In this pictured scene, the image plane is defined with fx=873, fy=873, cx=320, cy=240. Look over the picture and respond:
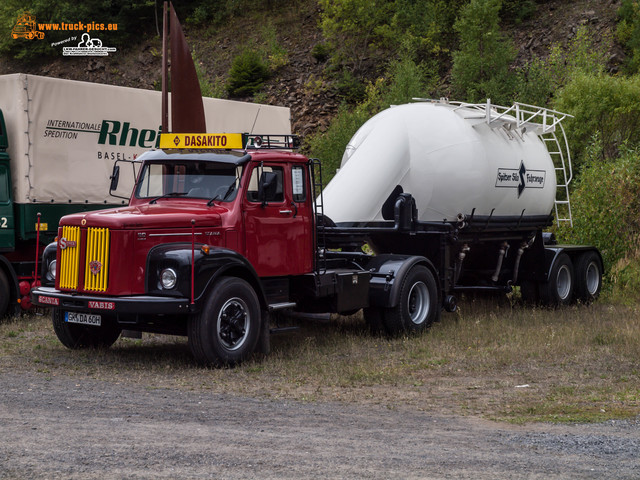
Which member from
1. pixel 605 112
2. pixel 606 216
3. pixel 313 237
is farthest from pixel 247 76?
pixel 313 237

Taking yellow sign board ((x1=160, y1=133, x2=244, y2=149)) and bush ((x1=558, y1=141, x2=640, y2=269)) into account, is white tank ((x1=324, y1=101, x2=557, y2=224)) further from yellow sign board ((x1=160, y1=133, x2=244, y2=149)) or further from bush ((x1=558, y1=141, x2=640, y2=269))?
bush ((x1=558, y1=141, x2=640, y2=269))

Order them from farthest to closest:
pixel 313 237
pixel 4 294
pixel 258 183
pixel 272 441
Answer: pixel 4 294 < pixel 313 237 < pixel 258 183 < pixel 272 441

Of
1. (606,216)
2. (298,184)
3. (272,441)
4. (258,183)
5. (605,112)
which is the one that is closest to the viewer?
(272,441)

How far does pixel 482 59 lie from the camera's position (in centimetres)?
3728

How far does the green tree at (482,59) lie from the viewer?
118 feet

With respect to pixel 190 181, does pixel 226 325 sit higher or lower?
lower

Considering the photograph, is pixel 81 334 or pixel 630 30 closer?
pixel 81 334

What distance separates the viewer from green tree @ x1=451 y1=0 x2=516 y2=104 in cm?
3600

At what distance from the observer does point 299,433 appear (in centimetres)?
682

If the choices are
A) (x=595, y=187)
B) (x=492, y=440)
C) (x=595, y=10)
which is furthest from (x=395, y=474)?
(x=595, y=10)

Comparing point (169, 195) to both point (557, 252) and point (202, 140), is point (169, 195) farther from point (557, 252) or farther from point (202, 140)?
point (557, 252)

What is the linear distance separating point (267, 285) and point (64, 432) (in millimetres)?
4452

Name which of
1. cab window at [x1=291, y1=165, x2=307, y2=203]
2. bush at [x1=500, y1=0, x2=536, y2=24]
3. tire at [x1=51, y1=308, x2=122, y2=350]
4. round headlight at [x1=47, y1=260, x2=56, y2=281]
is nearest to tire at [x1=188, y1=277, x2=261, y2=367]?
tire at [x1=51, y1=308, x2=122, y2=350]

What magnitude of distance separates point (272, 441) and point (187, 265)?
3328mm
